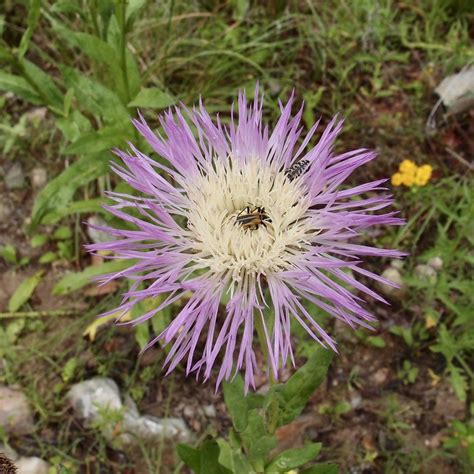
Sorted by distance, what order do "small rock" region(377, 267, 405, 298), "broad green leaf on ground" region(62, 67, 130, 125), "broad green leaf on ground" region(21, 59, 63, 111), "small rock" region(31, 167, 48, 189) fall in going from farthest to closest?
"small rock" region(31, 167, 48, 189)
"small rock" region(377, 267, 405, 298)
"broad green leaf on ground" region(21, 59, 63, 111)
"broad green leaf on ground" region(62, 67, 130, 125)

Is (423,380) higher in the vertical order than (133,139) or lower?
lower

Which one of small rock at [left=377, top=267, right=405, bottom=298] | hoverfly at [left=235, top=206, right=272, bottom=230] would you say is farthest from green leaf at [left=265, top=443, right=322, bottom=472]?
small rock at [left=377, top=267, right=405, bottom=298]

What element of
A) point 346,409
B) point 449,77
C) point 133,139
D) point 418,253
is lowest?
point 346,409

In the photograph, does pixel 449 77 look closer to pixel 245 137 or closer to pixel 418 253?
pixel 418 253

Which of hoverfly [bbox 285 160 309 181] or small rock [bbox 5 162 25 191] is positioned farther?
small rock [bbox 5 162 25 191]

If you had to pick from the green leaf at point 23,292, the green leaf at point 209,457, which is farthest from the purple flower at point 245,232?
the green leaf at point 23,292

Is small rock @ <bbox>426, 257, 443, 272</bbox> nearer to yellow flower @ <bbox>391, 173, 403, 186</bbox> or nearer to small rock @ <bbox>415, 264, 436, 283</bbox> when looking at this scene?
small rock @ <bbox>415, 264, 436, 283</bbox>

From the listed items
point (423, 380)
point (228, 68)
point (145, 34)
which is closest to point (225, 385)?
point (423, 380)
